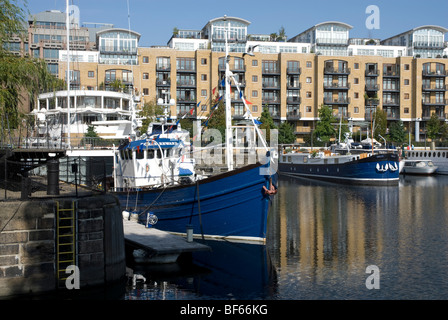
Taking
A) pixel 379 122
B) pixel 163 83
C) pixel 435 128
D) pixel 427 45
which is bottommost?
pixel 435 128

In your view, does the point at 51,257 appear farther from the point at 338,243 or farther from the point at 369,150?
the point at 369,150

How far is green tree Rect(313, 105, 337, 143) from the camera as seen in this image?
87.6m

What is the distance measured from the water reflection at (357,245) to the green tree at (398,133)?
159 ft

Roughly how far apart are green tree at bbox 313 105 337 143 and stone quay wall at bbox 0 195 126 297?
7313 centimetres

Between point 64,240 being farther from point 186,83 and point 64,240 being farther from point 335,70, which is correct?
point 335,70

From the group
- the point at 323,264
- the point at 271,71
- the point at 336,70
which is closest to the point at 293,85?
the point at 271,71

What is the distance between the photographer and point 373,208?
3881cm

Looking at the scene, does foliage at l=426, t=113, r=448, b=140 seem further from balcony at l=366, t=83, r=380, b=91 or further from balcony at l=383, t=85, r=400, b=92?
balcony at l=366, t=83, r=380, b=91

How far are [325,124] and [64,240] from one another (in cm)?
7455

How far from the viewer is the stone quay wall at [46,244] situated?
15945mm

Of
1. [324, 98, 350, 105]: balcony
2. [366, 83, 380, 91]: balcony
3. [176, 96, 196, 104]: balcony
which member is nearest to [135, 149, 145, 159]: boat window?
[176, 96, 196, 104]: balcony

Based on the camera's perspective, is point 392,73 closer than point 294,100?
No

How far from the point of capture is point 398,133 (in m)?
92.3

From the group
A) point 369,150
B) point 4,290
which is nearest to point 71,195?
point 4,290
